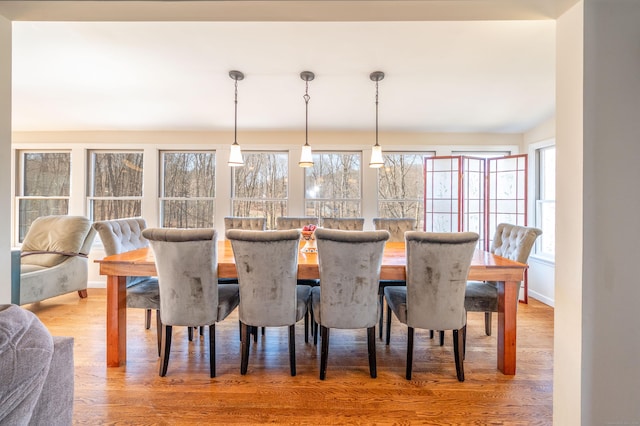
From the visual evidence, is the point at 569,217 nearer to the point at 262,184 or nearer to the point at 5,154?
the point at 5,154

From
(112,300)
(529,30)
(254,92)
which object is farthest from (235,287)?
(529,30)

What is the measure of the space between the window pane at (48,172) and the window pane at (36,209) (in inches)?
4.0

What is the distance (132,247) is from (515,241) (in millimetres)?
3546

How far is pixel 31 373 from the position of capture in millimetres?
838

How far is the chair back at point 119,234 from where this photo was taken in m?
2.48

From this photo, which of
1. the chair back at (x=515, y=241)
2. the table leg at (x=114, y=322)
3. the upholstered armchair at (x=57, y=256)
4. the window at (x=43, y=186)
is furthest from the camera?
the window at (x=43, y=186)

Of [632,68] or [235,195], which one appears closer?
[632,68]

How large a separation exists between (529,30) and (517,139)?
7.49ft

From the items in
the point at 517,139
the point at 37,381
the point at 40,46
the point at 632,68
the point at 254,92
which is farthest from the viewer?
the point at 517,139

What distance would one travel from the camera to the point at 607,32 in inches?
48.0

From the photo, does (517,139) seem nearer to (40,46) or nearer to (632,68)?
(632,68)

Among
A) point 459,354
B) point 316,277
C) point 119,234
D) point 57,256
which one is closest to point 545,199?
point 459,354

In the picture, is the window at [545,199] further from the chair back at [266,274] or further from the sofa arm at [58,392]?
the sofa arm at [58,392]

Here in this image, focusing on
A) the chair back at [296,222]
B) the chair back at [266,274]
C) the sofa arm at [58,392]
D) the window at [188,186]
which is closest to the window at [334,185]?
the chair back at [296,222]
